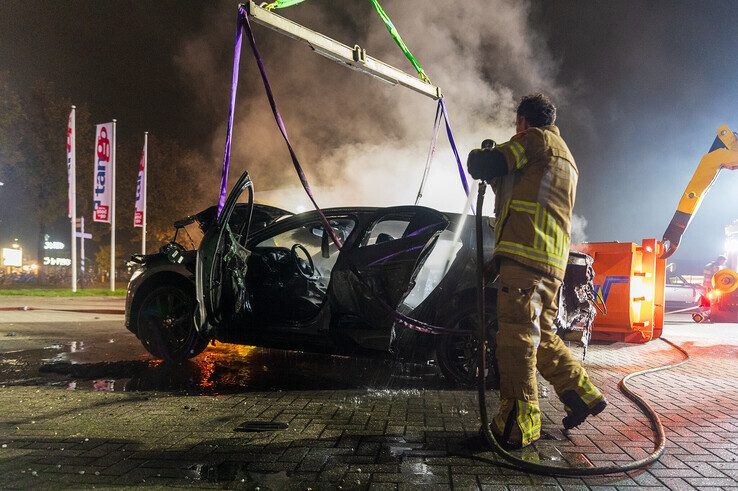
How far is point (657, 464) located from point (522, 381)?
76 cm

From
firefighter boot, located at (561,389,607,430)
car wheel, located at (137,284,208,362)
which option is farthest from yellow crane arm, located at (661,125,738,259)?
car wheel, located at (137,284,208,362)

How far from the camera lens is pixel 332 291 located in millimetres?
4270

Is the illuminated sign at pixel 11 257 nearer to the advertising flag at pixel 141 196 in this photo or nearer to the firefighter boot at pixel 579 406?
the advertising flag at pixel 141 196

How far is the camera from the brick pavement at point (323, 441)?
2.36 meters

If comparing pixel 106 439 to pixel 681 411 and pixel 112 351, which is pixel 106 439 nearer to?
pixel 112 351

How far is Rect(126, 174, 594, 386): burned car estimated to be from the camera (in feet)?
13.3

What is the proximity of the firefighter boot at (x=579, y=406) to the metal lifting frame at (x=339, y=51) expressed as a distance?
172 inches

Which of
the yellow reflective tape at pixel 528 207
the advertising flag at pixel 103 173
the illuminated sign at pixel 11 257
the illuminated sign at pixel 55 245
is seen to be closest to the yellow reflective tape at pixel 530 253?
the yellow reflective tape at pixel 528 207

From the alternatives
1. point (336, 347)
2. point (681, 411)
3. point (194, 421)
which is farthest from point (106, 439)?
point (681, 411)

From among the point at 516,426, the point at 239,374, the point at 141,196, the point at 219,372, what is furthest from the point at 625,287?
the point at 141,196

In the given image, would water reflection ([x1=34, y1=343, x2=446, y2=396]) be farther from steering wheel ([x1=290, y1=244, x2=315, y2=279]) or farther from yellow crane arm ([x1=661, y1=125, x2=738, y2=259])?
yellow crane arm ([x1=661, y1=125, x2=738, y2=259])

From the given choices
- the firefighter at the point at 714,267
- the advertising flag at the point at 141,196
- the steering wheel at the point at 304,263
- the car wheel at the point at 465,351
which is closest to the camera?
the car wheel at the point at 465,351

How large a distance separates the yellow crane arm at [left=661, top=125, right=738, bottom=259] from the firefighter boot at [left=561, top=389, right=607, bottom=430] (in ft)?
22.6

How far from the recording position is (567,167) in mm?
3006
